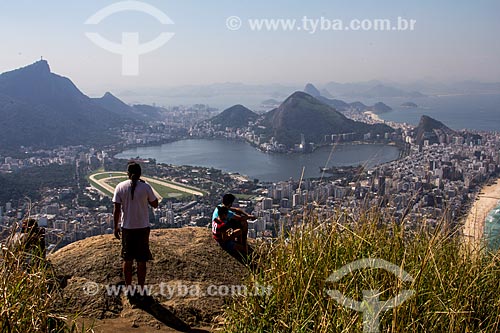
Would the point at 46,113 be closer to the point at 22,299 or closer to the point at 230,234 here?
the point at 230,234

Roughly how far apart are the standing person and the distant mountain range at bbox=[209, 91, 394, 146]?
104 feet

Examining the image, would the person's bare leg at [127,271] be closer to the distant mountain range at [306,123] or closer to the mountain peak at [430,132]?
the mountain peak at [430,132]

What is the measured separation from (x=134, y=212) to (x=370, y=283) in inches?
102

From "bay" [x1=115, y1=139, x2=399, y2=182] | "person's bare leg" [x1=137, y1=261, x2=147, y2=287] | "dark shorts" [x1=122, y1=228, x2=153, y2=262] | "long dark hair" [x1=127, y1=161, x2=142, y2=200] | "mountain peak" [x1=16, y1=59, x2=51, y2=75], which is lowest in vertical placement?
"bay" [x1=115, y1=139, x2=399, y2=182]

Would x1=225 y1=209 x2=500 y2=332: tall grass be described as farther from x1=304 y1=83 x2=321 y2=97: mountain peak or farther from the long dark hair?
x1=304 y1=83 x2=321 y2=97: mountain peak

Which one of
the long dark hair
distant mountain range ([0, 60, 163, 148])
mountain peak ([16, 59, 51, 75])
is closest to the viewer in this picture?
the long dark hair

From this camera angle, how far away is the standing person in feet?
15.9

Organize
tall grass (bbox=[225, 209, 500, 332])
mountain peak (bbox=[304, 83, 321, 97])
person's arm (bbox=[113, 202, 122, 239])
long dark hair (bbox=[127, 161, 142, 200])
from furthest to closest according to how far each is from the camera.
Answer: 1. mountain peak (bbox=[304, 83, 321, 97])
2. person's arm (bbox=[113, 202, 122, 239])
3. long dark hair (bbox=[127, 161, 142, 200])
4. tall grass (bbox=[225, 209, 500, 332])

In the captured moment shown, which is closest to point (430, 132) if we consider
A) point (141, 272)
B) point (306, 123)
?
point (306, 123)

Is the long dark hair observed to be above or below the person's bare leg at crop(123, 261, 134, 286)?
above

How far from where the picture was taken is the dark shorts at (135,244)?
16.1 ft

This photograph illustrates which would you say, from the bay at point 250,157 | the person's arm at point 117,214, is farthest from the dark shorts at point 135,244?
the bay at point 250,157

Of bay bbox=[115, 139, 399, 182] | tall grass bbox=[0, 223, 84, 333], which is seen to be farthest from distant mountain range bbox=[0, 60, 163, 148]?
tall grass bbox=[0, 223, 84, 333]

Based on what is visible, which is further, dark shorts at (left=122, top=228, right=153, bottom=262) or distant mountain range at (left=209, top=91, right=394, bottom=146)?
distant mountain range at (left=209, top=91, right=394, bottom=146)
